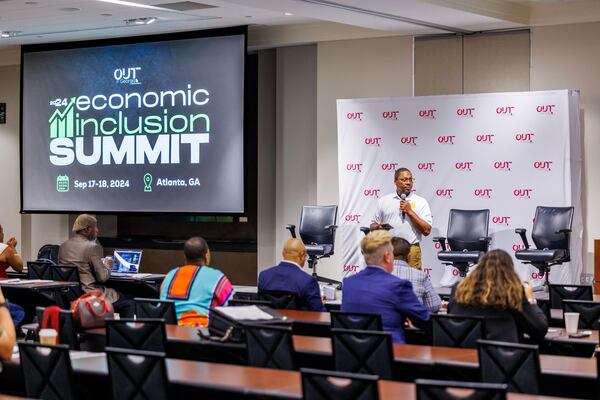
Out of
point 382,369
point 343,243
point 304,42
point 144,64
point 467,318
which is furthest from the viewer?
point 144,64

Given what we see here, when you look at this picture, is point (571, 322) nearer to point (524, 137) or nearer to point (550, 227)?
point (550, 227)

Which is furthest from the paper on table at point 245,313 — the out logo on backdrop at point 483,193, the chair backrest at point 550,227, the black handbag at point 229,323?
the out logo on backdrop at point 483,193

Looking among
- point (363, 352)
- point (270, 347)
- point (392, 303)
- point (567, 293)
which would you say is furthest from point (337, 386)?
point (567, 293)

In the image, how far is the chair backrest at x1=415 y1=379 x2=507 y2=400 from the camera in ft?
12.3

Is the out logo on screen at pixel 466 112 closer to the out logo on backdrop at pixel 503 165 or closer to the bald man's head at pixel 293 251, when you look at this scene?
the out logo on backdrop at pixel 503 165

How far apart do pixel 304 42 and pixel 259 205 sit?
2.32 m

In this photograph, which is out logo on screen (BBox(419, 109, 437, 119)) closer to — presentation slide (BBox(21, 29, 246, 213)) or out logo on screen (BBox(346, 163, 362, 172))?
out logo on screen (BBox(346, 163, 362, 172))

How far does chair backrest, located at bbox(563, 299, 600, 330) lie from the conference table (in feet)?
8.64

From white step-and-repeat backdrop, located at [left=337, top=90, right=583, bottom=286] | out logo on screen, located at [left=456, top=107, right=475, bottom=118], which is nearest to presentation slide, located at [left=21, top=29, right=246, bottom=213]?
white step-and-repeat backdrop, located at [left=337, top=90, right=583, bottom=286]

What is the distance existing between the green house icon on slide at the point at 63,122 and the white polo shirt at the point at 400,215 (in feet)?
19.7

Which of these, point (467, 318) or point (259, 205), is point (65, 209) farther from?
point (467, 318)

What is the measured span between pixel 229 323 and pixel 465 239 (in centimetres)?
602

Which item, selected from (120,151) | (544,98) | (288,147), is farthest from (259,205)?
(544,98)

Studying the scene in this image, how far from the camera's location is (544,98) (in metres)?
11.5
